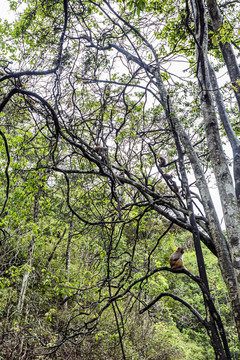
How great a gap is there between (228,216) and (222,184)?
0.31 metres

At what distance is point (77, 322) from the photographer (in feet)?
20.4

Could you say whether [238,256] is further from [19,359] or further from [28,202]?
[19,359]

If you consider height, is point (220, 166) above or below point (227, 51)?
below

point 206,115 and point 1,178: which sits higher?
point 1,178

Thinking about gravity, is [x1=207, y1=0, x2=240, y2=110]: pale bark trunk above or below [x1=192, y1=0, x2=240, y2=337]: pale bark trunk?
above

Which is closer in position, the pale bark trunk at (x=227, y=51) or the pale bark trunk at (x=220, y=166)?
the pale bark trunk at (x=220, y=166)

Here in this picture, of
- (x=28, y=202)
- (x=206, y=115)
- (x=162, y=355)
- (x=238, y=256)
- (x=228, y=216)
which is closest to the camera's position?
(x=238, y=256)

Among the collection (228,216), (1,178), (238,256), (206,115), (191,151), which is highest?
(1,178)

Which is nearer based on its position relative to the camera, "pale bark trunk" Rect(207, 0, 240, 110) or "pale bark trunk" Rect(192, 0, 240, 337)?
"pale bark trunk" Rect(192, 0, 240, 337)

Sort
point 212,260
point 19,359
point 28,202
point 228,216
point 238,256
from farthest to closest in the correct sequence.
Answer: point 212,260 < point 28,202 < point 19,359 < point 228,216 < point 238,256

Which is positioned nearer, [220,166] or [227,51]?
[220,166]

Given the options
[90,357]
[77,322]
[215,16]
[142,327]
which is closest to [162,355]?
[142,327]

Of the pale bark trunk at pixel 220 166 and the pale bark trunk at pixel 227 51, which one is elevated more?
the pale bark trunk at pixel 227 51

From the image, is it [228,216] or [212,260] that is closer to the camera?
[228,216]
